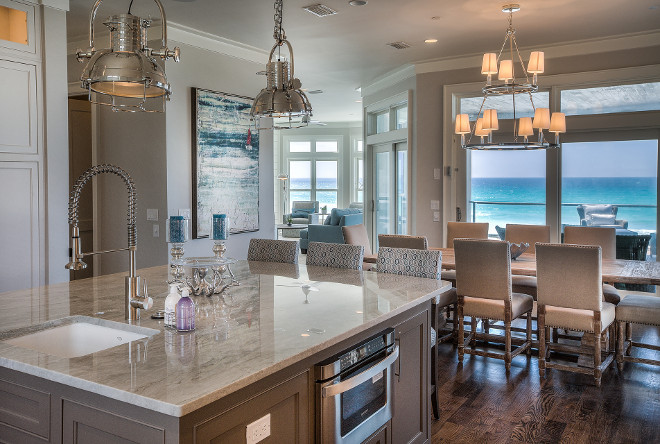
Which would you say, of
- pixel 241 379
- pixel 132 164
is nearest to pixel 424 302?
pixel 241 379

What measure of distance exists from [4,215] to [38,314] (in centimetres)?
207

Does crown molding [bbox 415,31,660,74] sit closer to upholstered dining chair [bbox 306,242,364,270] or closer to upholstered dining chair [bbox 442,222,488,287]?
upholstered dining chair [bbox 442,222,488,287]

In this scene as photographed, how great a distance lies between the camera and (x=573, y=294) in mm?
3980

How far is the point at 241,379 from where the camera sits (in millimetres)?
1552

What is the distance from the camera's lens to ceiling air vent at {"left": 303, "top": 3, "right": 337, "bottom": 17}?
459 centimetres

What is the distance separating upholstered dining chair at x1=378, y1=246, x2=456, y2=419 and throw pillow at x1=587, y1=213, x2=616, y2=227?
3.65 meters

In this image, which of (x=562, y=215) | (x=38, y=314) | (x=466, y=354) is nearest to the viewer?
(x=38, y=314)

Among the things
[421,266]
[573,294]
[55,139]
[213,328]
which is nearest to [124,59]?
[213,328]

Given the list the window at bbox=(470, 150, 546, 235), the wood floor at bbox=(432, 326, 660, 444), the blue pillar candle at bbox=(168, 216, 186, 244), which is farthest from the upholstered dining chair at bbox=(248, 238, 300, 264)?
the window at bbox=(470, 150, 546, 235)

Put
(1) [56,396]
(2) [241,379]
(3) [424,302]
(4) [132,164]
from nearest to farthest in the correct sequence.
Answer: (2) [241,379] < (1) [56,396] < (3) [424,302] < (4) [132,164]

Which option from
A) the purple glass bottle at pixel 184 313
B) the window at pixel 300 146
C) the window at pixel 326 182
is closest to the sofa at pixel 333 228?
the window at pixel 326 182

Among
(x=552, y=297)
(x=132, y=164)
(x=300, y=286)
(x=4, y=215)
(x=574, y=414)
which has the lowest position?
(x=574, y=414)

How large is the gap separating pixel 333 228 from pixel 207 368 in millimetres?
7814

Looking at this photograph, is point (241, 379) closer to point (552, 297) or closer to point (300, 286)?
point (300, 286)
